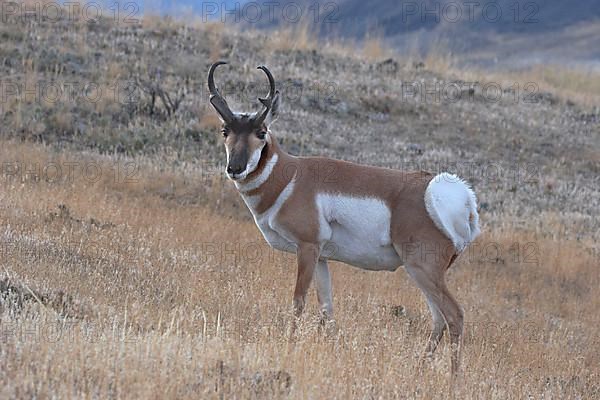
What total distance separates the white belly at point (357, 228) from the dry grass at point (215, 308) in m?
0.68

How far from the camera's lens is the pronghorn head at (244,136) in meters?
8.44

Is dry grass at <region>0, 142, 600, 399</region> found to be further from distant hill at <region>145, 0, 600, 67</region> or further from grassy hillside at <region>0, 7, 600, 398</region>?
distant hill at <region>145, 0, 600, 67</region>

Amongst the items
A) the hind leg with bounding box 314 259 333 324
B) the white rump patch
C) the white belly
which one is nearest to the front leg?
the white belly

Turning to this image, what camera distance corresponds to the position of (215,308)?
8836 mm

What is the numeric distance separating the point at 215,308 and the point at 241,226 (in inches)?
218

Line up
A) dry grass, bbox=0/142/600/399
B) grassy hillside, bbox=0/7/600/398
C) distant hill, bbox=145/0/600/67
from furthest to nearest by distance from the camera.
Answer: distant hill, bbox=145/0/600/67 < grassy hillside, bbox=0/7/600/398 < dry grass, bbox=0/142/600/399

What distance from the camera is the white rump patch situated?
8648 millimetres

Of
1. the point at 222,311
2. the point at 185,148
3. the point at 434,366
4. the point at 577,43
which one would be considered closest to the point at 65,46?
the point at 185,148

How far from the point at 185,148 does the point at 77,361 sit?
1303 centimetres

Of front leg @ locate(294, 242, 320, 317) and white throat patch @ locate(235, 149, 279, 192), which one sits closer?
front leg @ locate(294, 242, 320, 317)

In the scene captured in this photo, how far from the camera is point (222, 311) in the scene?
8742 millimetres

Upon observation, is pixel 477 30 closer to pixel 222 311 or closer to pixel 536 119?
pixel 536 119

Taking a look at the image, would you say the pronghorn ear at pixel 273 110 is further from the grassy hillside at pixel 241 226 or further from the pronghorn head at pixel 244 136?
the grassy hillside at pixel 241 226

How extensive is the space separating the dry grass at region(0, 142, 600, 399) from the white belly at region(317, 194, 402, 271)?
2.22 ft
